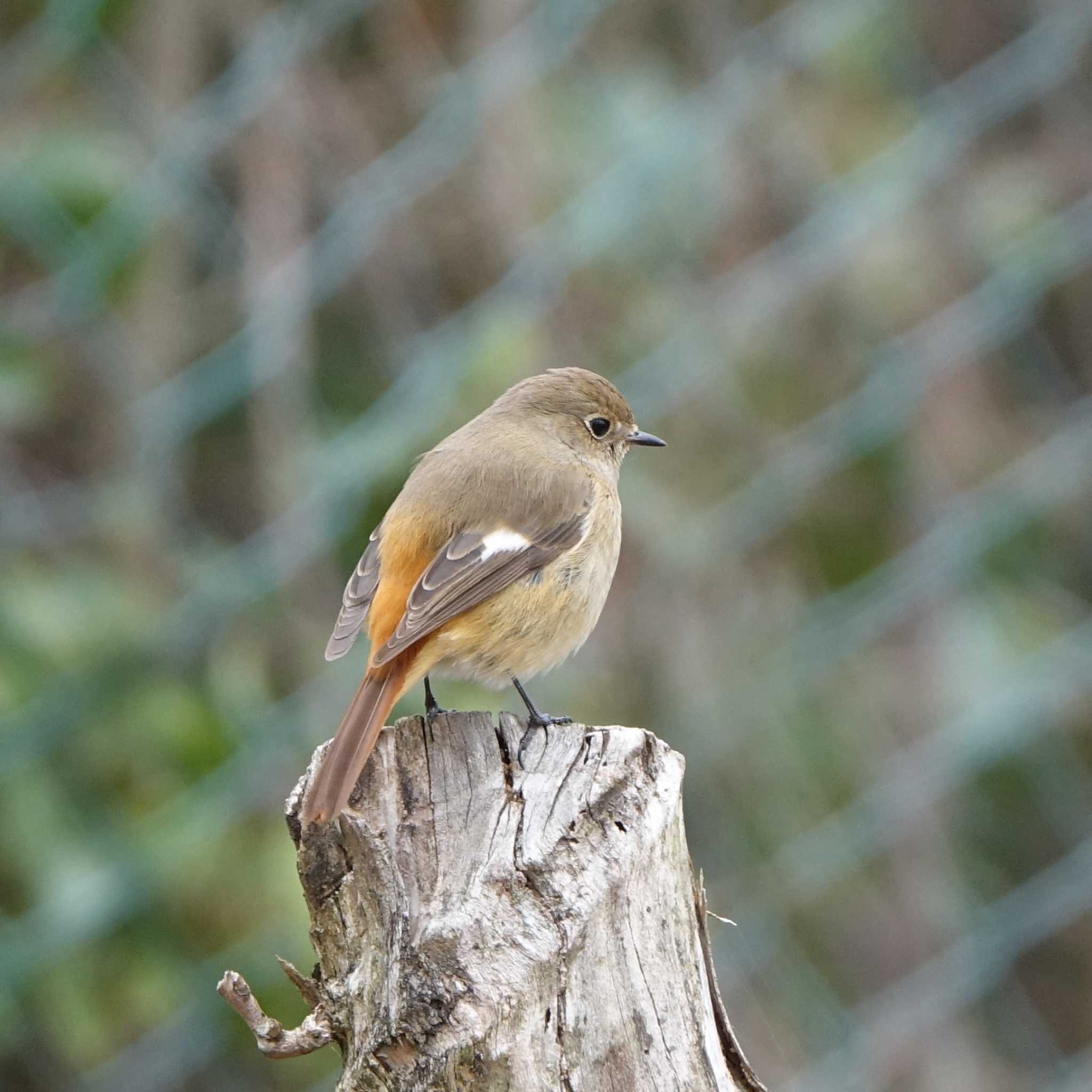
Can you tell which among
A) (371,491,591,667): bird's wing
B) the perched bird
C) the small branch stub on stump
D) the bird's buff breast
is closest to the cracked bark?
the small branch stub on stump

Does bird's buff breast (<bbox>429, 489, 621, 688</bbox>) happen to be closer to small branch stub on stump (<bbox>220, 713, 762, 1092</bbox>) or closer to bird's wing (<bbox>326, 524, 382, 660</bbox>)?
bird's wing (<bbox>326, 524, 382, 660</bbox>)

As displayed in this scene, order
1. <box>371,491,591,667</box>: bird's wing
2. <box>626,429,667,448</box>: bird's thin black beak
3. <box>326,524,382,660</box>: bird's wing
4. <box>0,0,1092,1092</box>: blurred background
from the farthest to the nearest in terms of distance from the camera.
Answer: <box>0,0,1092,1092</box>: blurred background
<box>626,429,667,448</box>: bird's thin black beak
<box>326,524,382,660</box>: bird's wing
<box>371,491,591,667</box>: bird's wing

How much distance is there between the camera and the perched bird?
3076 mm

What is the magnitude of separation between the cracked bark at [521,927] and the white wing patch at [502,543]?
0.88 m

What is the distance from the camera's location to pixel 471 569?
3.17 m

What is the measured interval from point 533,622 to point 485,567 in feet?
0.62

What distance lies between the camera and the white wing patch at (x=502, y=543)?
128 inches

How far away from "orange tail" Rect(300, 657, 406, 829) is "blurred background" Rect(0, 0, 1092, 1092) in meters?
1.42

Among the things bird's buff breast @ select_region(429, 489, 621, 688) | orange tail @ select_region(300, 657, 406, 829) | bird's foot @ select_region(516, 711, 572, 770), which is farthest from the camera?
bird's buff breast @ select_region(429, 489, 621, 688)

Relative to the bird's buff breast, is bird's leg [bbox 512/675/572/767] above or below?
above

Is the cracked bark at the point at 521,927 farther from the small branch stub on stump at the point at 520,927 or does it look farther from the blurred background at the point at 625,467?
the blurred background at the point at 625,467

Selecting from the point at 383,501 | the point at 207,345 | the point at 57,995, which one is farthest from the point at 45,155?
the point at 57,995

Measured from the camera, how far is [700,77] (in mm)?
5863

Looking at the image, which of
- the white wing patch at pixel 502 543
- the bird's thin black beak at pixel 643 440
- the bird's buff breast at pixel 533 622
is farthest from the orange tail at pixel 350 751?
the bird's thin black beak at pixel 643 440
